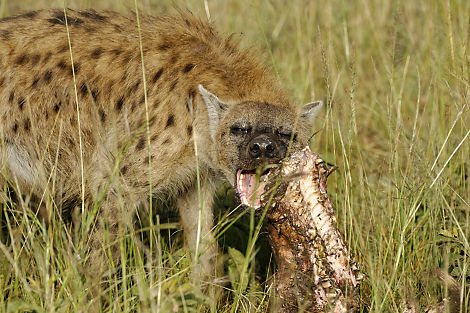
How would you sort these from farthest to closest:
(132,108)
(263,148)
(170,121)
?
(132,108), (170,121), (263,148)

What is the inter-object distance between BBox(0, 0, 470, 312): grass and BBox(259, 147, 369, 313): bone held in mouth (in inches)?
5.3

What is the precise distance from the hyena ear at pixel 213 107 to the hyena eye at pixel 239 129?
0.13 metres

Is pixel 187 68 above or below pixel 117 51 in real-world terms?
below

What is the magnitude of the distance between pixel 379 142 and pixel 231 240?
1832mm

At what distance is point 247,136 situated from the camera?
3.80 m

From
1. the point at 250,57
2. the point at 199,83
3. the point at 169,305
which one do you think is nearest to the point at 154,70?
the point at 199,83

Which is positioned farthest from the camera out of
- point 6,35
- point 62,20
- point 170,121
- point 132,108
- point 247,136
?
point 62,20

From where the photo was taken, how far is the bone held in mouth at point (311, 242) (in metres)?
3.05

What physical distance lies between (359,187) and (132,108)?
1558mm

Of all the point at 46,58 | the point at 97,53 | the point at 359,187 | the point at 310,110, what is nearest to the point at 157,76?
the point at 97,53

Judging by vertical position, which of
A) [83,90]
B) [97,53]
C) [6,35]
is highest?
[6,35]

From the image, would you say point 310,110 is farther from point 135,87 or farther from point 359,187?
point 135,87

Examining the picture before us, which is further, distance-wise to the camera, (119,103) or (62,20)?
(62,20)

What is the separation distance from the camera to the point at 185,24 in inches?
172
